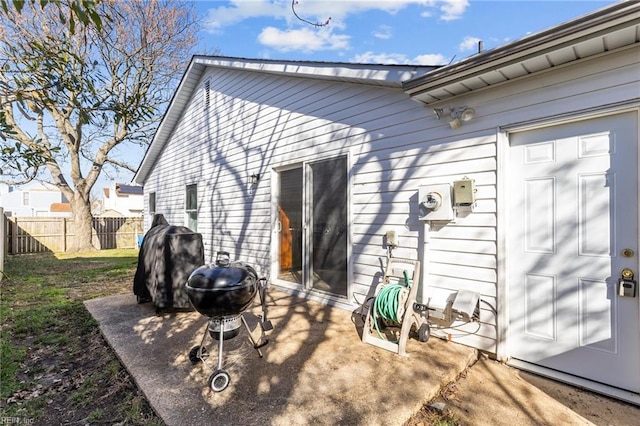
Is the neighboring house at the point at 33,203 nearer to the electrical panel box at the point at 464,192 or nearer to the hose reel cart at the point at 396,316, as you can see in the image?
the hose reel cart at the point at 396,316

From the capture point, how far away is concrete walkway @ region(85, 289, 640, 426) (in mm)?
2162

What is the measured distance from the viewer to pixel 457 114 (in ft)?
10.6

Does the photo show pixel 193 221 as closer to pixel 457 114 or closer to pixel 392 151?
pixel 392 151

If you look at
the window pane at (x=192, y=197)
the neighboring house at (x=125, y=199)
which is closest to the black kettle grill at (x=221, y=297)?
the window pane at (x=192, y=197)

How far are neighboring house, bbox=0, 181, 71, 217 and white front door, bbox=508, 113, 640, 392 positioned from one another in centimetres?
4444

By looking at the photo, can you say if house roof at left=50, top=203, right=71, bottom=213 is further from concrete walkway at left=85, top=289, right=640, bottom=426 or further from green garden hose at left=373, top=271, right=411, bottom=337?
green garden hose at left=373, top=271, right=411, bottom=337

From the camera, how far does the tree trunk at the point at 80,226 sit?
13.3 meters

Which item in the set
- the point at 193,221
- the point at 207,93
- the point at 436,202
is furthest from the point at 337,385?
the point at 207,93

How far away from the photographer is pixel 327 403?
2.26 metres

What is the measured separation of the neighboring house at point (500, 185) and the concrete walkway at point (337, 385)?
0.32m

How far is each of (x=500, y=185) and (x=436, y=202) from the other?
60 cm

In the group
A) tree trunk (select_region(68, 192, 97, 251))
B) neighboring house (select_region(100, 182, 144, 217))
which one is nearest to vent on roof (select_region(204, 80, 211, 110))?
tree trunk (select_region(68, 192, 97, 251))

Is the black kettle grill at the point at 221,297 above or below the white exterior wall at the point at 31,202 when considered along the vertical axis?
below

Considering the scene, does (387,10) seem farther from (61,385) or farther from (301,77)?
(61,385)
